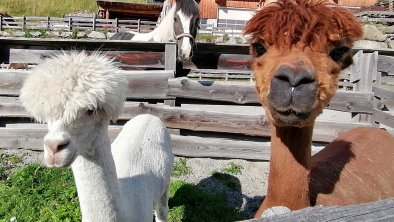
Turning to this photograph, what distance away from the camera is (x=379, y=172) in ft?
11.1

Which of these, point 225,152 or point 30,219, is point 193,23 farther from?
point 30,219

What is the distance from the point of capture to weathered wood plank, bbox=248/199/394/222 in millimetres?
1453

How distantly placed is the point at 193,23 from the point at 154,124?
3.20m

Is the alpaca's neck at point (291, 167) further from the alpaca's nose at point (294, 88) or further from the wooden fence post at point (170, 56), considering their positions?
the wooden fence post at point (170, 56)

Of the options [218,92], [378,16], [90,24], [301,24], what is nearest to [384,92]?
[218,92]

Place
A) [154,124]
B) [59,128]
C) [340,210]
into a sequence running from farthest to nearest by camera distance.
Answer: [154,124] < [59,128] < [340,210]

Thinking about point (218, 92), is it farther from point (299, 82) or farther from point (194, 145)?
point (299, 82)

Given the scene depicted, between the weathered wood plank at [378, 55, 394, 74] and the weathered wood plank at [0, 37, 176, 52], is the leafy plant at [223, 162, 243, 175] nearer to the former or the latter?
the weathered wood plank at [0, 37, 176, 52]

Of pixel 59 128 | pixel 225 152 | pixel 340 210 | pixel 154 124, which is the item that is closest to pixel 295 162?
pixel 340 210

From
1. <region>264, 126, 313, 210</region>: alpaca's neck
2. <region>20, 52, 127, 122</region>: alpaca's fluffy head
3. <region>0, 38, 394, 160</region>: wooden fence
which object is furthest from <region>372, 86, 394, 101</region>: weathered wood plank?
<region>20, 52, 127, 122</region>: alpaca's fluffy head

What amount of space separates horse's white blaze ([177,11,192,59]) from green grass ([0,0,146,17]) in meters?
43.3

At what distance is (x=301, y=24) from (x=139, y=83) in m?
4.09

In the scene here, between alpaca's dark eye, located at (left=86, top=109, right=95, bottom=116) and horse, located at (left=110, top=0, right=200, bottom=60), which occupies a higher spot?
horse, located at (left=110, top=0, right=200, bottom=60)

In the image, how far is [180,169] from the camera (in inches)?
229
